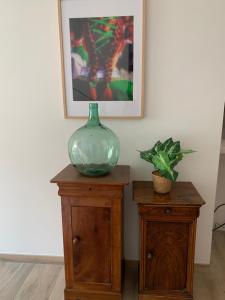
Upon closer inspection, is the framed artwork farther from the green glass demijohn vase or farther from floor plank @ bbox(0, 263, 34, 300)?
floor plank @ bbox(0, 263, 34, 300)

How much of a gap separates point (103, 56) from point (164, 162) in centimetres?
79

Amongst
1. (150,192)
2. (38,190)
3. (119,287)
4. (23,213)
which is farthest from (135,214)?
(23,213)

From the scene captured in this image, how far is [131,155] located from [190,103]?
0.52 m

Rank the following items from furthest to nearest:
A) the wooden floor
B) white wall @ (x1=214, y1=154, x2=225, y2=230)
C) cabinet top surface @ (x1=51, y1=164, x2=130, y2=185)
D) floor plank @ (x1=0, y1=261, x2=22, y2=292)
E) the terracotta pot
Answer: white wall @ (x1=214, y1=154, x2=225, y2=230)
floor plank @ (x1=0, y1=261, x2=22, y2=292)
the wooden floor
the terracotta pot
cabinet top surface @ (x1=51, y1=164, x2=130, y2=185)

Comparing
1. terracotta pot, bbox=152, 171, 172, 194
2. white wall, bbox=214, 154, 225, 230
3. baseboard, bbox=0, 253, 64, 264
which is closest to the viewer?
terracotta pot, bbox=152, 171, 172, 194

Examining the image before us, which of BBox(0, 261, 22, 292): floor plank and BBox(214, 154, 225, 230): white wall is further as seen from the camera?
BBox(214, 154, 225, 230): white wall

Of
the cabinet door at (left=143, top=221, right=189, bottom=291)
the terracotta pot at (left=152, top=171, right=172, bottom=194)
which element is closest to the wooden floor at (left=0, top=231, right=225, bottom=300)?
the cabinet door at (left=143, top=221, right=189, bottom=291)

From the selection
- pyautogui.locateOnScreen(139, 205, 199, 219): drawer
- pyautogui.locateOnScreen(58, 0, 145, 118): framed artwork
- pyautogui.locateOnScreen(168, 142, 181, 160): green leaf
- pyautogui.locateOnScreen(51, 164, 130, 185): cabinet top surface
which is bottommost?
pyautogui.locateOnScreen(139, 205, 199, 219): drawer

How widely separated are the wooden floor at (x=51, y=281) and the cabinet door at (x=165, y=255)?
0.23 meters

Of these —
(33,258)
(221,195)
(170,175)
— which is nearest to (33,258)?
(33,258)

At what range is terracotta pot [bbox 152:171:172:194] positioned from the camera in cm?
141

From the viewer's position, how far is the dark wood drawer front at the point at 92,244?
136 cm

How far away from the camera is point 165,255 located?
55.1 inches

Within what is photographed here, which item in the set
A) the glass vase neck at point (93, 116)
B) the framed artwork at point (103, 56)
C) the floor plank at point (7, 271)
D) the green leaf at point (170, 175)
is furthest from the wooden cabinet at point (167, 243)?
the floor plank at point (7, 271)
